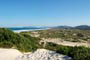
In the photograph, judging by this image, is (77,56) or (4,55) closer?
(77,56)

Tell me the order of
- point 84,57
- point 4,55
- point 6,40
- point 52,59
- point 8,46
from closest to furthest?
point 84,57 → point 52,59 → point 4,55 → point 8,46 → point 6,40

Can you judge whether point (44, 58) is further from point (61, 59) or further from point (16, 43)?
point (16, 43)

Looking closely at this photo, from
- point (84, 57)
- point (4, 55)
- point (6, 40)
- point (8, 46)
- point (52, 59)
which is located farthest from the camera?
point (6, 40)

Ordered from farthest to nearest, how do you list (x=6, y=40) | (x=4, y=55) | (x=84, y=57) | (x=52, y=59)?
1. (x=6, y=40)
2. (x=4, y=55)
3. (x=52, y=59)
4. (x=84, y=57)

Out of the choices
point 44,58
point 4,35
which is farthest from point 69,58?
point 4,35

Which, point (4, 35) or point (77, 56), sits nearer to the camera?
point (77, 56)

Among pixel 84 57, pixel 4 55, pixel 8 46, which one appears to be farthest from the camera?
pixel 8 46

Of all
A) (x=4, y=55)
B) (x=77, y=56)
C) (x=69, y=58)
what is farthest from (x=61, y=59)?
(x=4, y=55)

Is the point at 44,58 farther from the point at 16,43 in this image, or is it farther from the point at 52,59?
the point at 16,43

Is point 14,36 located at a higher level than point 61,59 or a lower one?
higher
